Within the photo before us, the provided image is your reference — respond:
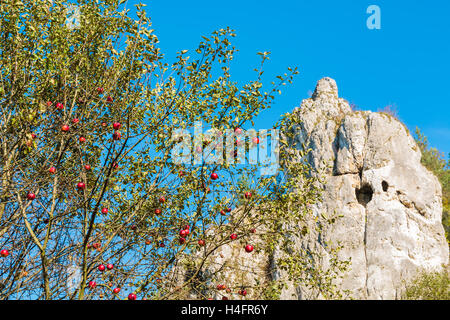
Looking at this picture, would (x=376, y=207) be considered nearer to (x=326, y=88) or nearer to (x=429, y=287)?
(x=429, y=287)

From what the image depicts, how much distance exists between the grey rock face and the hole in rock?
0.08 meters

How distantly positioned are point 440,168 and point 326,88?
19421mm

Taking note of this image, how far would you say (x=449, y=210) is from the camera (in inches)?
1556

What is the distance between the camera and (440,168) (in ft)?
150

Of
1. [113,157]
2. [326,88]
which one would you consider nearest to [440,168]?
[326,88]

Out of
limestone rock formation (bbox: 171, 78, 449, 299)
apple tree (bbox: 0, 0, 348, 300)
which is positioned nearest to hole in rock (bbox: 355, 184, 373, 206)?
limestone rock formation (bbox: 171, 78, 449, 299)

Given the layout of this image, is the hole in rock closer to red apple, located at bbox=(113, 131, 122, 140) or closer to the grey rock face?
the grey rock face

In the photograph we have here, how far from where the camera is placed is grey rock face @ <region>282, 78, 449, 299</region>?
27.4 m

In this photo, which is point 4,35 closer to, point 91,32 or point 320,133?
point 91,32

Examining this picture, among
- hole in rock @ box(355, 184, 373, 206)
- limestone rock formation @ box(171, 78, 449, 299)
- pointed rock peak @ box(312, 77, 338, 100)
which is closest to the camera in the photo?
limestone rock formation @ box(171, 78, 449, 299)

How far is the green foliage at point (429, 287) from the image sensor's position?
944 inches

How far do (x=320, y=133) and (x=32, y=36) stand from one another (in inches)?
1185
